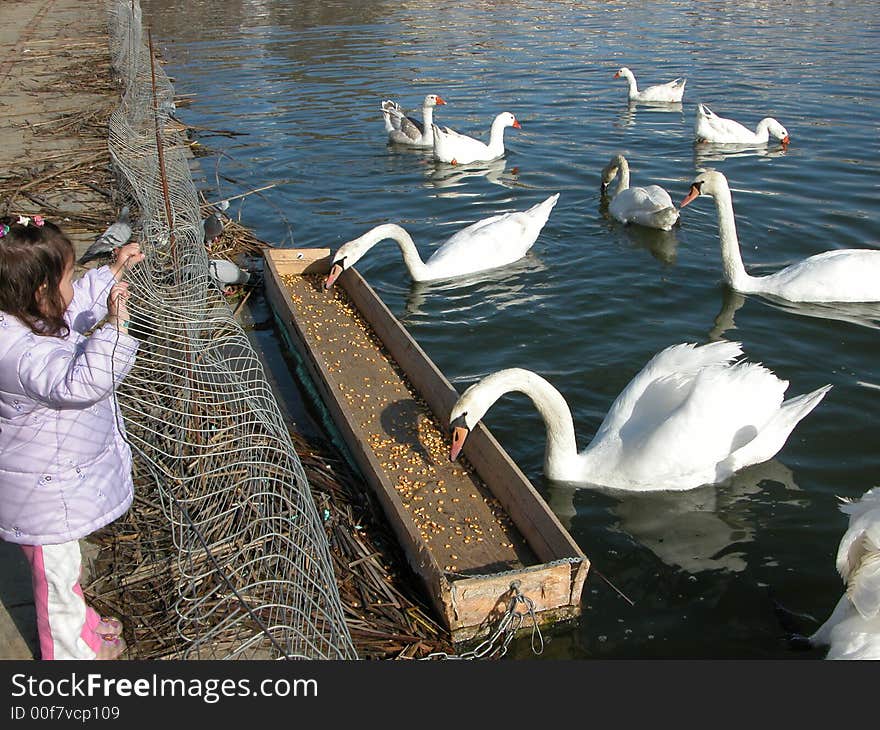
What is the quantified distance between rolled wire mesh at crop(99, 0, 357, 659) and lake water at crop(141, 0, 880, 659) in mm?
1422

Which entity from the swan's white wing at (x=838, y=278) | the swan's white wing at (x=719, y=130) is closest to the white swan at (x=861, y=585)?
the swan's white wing at (x=838, y=278)

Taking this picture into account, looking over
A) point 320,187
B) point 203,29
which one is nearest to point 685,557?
point 320,187

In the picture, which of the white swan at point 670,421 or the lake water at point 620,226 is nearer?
the lake water at point 620,226

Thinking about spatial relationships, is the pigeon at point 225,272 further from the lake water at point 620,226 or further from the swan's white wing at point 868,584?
the swan's white wing at point 868,584

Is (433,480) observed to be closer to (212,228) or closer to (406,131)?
(212,228)

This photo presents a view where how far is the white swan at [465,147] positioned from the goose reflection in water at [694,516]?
9844 mm

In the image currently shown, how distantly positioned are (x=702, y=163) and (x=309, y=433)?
10.2 metres

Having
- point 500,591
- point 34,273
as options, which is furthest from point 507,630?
point 34,273

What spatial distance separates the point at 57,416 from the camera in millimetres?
3762

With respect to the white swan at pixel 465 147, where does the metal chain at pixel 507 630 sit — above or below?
below

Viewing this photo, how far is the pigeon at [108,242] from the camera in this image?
9258 millimetres

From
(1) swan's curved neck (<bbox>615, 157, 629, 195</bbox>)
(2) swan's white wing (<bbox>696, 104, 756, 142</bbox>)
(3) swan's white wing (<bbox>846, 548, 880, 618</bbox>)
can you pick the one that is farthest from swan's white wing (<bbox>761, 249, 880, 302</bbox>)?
(2) swan's white wing (<bbox>696, 104, 756, 142</bbox>)

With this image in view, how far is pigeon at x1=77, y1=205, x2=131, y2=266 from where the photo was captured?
30.4ft

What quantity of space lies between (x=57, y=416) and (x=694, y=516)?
13.9 feet
